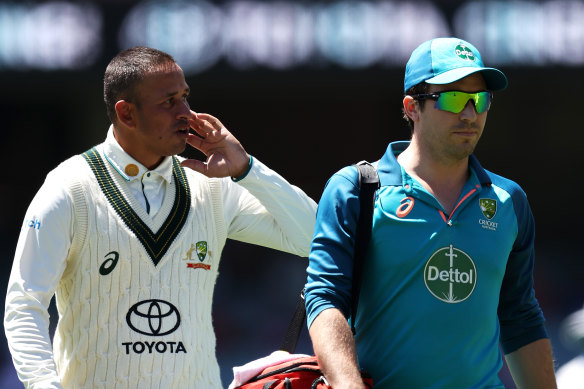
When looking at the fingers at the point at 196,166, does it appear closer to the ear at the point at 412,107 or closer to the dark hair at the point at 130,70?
the dark hair at the point at 130,70

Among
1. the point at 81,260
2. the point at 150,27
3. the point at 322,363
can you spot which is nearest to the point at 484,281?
the point at 322,363

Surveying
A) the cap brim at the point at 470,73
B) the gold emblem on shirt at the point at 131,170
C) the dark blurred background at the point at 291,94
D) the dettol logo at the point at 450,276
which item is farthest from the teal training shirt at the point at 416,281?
the dark blurred background at the point at 291,94

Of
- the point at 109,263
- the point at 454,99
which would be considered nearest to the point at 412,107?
the point at 454,99

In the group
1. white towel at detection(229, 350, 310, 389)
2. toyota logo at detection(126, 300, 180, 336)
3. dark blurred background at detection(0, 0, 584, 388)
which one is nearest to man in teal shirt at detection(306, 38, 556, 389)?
white towel at detection(229, 350, 310, 389)

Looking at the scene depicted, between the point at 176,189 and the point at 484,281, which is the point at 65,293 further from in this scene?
the point at 484,281

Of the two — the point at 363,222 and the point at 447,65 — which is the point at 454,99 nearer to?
the point at 447,65

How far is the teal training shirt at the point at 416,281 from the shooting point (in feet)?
9.20

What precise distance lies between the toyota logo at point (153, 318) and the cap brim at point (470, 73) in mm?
1123

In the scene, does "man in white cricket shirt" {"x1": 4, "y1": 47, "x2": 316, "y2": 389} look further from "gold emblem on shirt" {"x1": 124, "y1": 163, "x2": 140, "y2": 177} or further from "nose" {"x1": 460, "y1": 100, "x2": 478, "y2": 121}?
"nose" {"x1": 460, "y1": 100, "x2": 478, "y2": 121}

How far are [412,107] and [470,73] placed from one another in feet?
0.67

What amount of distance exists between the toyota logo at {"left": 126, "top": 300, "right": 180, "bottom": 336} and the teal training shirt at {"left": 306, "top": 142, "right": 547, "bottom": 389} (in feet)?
2.23

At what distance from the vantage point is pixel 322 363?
2719 mm

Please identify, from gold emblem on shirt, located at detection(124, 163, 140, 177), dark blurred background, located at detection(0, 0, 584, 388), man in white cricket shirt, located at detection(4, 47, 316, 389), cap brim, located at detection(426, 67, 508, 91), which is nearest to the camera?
cap brim, located at detection(426, 67, 508, 91)

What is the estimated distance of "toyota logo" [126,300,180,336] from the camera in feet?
10.9
